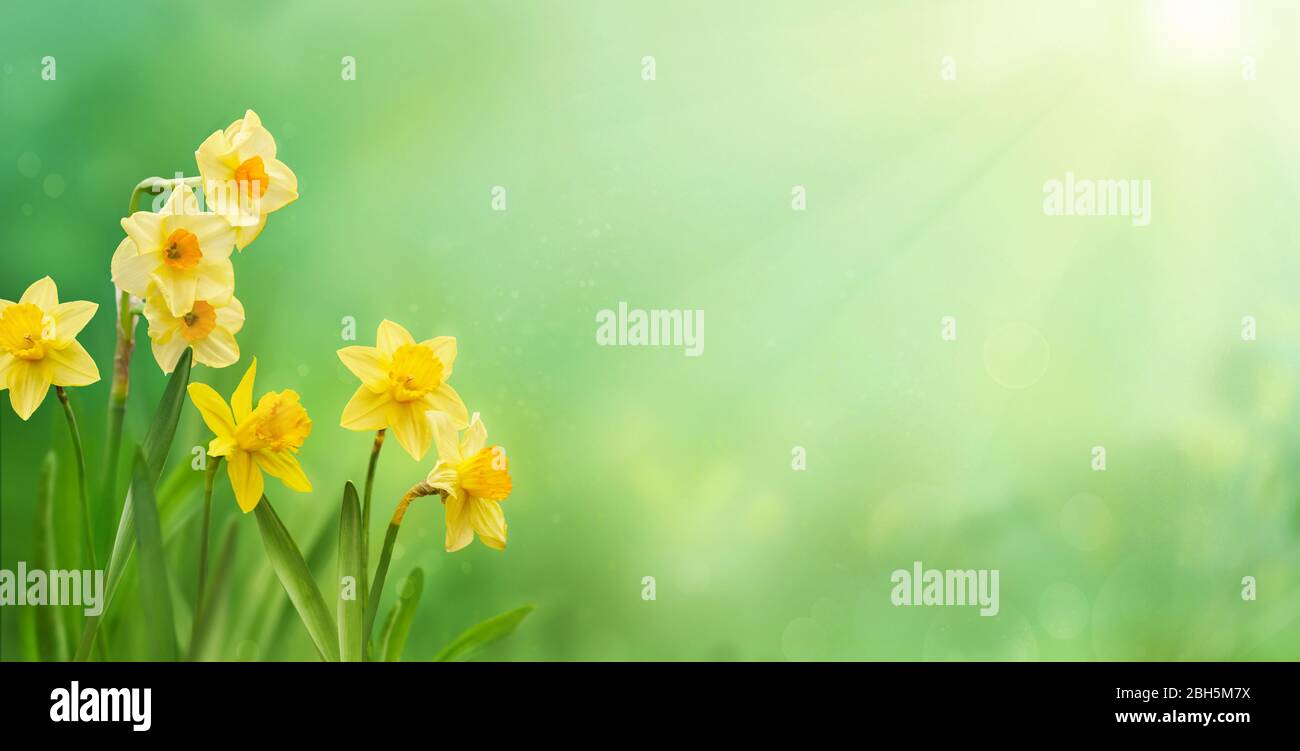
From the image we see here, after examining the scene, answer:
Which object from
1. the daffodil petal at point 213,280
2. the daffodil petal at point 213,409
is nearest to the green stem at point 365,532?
the daffodil petal at point 213,409

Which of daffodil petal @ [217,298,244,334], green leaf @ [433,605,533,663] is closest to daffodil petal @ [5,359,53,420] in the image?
daffodil petal @ [217,298,244,334]

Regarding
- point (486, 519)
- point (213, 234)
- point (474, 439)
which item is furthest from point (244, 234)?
point (486, 519)

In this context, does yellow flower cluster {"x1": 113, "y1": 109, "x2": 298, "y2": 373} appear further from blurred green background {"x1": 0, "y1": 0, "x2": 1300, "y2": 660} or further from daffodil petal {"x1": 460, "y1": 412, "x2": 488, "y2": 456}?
daffodil petal {"x1": 460, "y1": 412, "x2": 488, "y2": 456}

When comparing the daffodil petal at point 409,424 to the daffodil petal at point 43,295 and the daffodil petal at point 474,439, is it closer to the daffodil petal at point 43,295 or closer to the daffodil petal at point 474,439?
the daffodil petal at point 474,439

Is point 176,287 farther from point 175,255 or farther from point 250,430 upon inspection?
point 250,430

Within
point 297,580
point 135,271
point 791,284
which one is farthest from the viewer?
point 791,284
